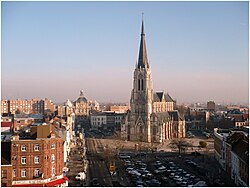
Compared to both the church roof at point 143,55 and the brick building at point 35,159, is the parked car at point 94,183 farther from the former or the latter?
the church roof at point 143,55

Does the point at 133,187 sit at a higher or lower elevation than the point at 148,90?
lower

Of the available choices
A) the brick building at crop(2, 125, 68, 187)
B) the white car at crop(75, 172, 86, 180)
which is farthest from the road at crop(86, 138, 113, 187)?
the brick building at crop(2, 125, 68, 187)

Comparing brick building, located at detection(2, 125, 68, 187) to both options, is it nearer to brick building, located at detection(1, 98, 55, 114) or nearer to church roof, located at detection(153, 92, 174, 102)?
church roof, located at detection(153, 92, 174, 102)

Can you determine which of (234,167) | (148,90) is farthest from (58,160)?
(148,90)

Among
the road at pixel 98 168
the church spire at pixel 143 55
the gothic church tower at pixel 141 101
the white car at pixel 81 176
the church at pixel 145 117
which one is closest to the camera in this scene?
the white car at pixel 81 176

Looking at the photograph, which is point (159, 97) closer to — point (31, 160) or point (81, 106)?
point (31, 160)

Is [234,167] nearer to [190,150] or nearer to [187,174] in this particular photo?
[187,174]

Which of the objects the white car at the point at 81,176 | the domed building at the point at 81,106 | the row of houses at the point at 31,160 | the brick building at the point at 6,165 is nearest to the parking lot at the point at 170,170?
the white car at the point at 81,176

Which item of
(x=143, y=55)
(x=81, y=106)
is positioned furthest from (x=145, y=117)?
(x=81, y=106)
